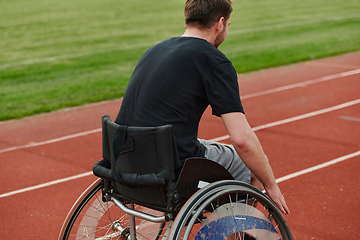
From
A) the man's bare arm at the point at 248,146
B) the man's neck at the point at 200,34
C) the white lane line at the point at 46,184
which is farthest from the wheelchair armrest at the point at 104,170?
the white lane line at the point at 46,184

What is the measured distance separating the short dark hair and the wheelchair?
651mm

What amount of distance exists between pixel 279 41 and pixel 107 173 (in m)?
13.4

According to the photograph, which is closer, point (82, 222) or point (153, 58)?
point (153, 58)

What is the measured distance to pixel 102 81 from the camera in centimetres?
1010

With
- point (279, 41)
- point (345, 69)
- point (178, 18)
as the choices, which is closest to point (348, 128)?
point (345, 69)

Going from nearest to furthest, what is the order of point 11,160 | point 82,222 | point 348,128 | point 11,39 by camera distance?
1. point 82,222
2. point 11,160
3. point 348,128
4. point 11,39

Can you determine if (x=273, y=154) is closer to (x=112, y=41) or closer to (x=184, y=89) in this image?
(x=184, y=89)

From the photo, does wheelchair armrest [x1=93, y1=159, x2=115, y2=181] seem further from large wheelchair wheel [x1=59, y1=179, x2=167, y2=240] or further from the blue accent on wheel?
A: the blue accent on wheel

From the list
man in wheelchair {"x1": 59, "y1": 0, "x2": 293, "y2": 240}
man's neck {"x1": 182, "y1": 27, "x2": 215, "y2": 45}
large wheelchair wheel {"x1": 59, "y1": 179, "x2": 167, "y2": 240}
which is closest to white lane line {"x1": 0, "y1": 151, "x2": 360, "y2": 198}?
large wheelchair wheel {"x1": 59, "y1": 179, "x2": 167, "y2": 240}

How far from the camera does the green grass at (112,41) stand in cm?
957

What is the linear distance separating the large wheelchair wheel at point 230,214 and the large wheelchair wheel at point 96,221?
63cm

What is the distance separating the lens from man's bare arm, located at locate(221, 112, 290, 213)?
2.37 meters

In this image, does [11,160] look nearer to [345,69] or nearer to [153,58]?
[153,58]

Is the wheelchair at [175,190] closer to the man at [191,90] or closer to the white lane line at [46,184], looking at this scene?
the man at [191,90]
